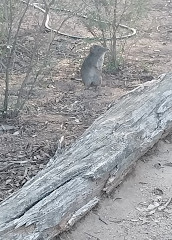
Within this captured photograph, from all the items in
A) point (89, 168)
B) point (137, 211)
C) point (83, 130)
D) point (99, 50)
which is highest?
point (89, 168)

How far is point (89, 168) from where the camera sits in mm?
4500

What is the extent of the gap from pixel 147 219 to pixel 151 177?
73cm

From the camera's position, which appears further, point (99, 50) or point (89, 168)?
point (99, 50)

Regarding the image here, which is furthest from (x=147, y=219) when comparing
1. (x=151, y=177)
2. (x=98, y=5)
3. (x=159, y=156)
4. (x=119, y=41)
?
(x=119, y=41)

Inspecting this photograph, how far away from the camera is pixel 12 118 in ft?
20.5

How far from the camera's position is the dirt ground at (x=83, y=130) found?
447 cm

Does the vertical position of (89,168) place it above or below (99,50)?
above

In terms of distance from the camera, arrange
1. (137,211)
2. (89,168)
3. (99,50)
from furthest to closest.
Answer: (99,50) < (137,211) < (89,168)

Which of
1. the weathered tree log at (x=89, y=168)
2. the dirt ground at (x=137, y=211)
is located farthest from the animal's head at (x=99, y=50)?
the dirt ground at (x=137, y=211)

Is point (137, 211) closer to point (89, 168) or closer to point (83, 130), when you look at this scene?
point (89, 168)

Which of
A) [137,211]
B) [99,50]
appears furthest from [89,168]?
[99,50]

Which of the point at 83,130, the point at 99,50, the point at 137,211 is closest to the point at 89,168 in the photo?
the point at 137,211

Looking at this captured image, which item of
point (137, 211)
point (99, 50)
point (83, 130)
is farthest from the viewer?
point (99, 50)

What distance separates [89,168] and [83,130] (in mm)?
1617
